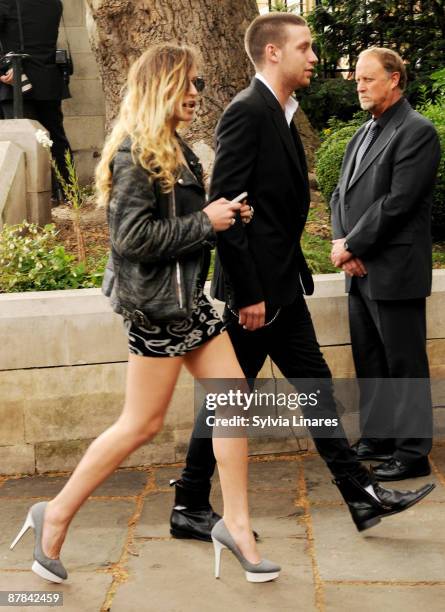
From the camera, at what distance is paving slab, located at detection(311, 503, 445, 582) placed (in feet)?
13.4

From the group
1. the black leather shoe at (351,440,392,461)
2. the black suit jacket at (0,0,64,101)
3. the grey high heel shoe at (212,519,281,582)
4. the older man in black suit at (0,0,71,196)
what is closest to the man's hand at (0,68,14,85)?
the older man in black suit at (0,0,71,196)

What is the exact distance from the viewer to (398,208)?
198 inches

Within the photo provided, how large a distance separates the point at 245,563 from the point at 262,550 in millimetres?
398

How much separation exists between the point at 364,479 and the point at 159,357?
1.11 meters

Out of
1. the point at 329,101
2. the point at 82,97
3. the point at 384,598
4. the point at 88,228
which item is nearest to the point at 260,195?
the point at 384,598

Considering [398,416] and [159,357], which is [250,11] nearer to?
[398,416]

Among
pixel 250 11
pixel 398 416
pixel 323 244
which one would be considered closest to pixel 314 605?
pixel 398 416

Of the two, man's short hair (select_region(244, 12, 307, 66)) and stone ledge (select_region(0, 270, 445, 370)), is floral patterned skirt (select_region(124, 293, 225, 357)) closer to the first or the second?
man's short hair (select_region(244, 12, 307, 66))

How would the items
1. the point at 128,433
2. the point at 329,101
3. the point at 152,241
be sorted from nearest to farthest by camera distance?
the point at 152,241
the point at 128,433
the point at 329,101

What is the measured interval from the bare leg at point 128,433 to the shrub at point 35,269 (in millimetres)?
2090

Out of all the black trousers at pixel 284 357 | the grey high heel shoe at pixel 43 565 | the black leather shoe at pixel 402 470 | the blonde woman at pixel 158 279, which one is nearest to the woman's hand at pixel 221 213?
the blonde woman at pixel 158 279

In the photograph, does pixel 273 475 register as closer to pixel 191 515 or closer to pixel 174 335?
pixel 191 515

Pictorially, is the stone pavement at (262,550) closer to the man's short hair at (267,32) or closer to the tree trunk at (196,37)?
the man's short hair at (267,32)

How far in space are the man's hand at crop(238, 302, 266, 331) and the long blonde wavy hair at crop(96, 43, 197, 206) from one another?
67cm
